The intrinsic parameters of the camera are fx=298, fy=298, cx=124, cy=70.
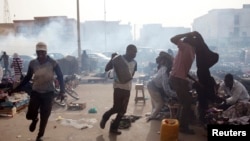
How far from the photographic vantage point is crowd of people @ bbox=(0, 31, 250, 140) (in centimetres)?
604

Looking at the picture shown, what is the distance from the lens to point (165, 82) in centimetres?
773

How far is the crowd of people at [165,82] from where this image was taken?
19.8 ft

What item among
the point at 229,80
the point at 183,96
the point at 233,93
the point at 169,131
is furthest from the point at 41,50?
the point at 233,93

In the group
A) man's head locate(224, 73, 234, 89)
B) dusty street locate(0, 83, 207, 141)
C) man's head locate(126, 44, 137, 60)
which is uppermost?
man's head locate(126, 44, 137, 60)

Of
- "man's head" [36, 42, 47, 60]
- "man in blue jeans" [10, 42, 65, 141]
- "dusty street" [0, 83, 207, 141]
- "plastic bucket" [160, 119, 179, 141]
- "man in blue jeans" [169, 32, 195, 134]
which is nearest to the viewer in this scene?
"plastic bucket" [160, 119, 179, 141]

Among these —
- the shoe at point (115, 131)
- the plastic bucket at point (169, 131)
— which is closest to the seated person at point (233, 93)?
the plastic bucket at point (169, 131)

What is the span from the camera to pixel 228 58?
28859 millimetres

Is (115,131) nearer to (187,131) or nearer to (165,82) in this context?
(187,131)

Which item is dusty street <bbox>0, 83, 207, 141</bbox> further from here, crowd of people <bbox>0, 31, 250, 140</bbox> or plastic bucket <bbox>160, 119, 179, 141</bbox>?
plastic bucket <bbox>160, 119, 179, 141</bbox>

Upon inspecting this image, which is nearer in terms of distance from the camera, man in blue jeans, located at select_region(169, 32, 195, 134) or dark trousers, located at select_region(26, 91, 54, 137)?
dark trousers, located at select_region(26, 91, 54, 137)

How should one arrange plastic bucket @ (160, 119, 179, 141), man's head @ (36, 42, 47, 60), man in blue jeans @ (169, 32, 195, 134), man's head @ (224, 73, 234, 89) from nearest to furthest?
plastic bucket @ (160, 119, 179, 141)
man's head @ (36, 42, 47, 60)
man in blue jeans @ (169, 32, 195, 134)
man's head @ (224, 73, 234, 89)

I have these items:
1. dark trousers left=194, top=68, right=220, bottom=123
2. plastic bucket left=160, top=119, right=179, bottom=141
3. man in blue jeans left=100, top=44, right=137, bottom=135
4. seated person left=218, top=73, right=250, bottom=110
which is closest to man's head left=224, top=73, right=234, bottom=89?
seated person left=218, top=73, right=250, bottom=110

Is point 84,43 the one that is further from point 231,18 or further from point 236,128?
point 236,128

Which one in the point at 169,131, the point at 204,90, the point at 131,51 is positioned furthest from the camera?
the point at 204,90
